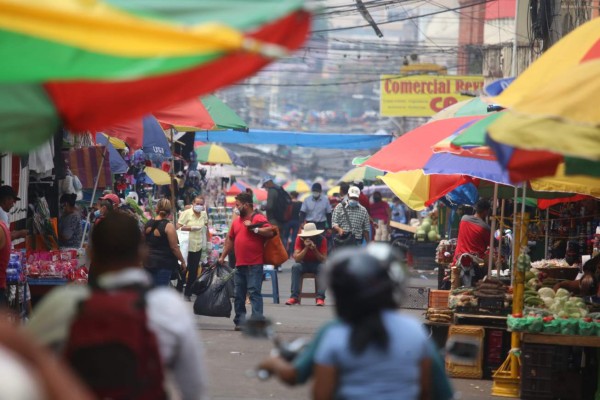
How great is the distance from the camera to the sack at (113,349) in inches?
175

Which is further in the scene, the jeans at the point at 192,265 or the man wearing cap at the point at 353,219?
the man wearing cap at the point at 353,219

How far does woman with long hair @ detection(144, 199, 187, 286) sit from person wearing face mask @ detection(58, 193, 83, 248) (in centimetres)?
124

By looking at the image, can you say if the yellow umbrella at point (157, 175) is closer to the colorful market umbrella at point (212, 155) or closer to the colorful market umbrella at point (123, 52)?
the colorful market umbrella at point (212, 155)

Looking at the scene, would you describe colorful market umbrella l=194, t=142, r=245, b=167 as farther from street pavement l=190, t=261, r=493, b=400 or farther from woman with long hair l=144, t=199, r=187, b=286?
woman with long hair l=144, t=199, r=187, b=286

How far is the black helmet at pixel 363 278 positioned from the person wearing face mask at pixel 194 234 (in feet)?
46.2

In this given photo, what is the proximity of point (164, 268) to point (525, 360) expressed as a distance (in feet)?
17.9

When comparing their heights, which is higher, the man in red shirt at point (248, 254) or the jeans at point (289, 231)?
the man in red shirt at point (248, 254)

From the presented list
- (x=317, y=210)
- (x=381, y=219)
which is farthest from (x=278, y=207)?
(x=381, y=219)

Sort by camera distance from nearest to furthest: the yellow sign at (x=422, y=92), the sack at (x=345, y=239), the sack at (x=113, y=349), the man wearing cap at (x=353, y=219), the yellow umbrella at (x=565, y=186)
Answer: the sack at (x=113, y=349) < the yellow umbrella at (x=565, y=186) < the sack at (x=345, y=239) < the man wearing cap at (x=353, y=219) < the yellow sign at (x=422, y=92)

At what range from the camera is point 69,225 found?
15.1 metres

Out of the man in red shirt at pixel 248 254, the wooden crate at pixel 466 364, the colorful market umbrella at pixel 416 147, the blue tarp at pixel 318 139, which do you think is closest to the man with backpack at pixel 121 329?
the wooden crate at pixel 466 364

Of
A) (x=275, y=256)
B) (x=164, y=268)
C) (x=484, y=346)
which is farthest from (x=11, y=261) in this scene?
(x=484, y=346)

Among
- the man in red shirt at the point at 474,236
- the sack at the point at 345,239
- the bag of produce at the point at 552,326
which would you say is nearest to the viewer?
the bag of produce at the point at 552,326

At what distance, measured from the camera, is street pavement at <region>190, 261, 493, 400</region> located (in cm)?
1043
